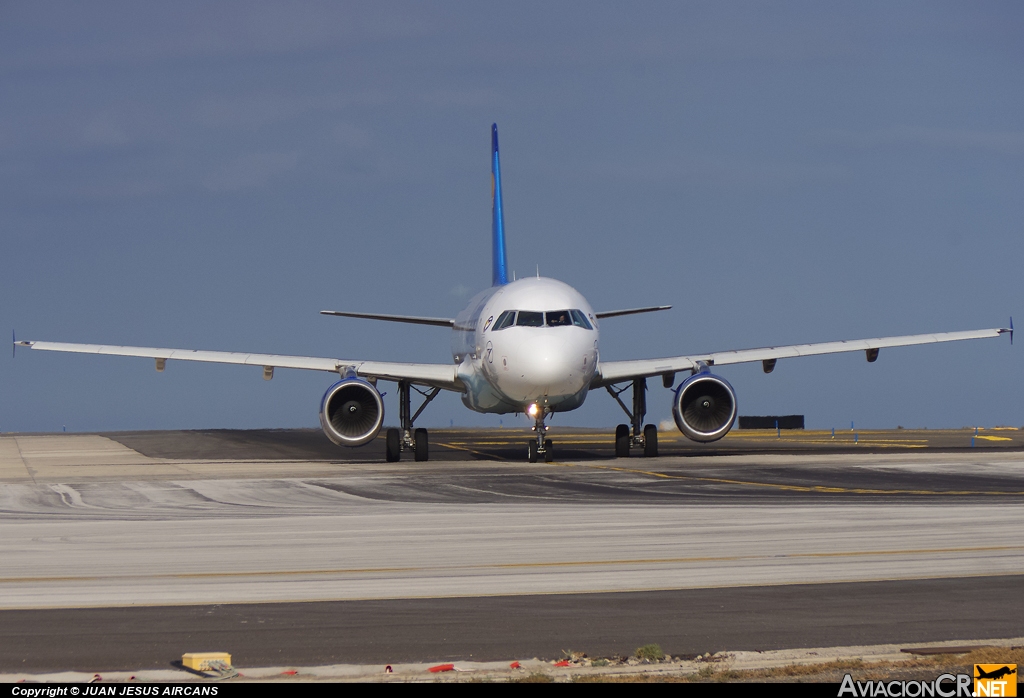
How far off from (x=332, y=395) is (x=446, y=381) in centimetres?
402

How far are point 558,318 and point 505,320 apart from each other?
1338 millimetres

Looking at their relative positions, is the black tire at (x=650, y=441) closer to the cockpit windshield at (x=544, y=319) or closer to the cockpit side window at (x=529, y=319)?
the cockpit windshield at (x=544, y=319)

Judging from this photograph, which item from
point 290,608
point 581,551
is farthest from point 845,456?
point 290,608

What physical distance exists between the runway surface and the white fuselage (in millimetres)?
5910

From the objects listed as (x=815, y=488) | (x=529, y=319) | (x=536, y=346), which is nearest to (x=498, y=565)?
(x=815, y=488)

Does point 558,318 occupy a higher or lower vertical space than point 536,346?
higher

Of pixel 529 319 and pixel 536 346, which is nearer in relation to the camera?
pixel 536 346

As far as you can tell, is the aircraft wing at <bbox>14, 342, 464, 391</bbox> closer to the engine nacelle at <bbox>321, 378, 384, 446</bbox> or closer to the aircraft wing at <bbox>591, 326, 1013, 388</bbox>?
the engine nacelle at <bbox>321, 378, 384, 446</bbox>

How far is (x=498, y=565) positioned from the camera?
1182 cm

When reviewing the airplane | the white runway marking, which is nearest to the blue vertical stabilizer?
the airplane

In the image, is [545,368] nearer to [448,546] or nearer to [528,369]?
[528,369]

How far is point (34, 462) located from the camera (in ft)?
113

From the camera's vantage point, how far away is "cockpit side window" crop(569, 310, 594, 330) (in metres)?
29.8

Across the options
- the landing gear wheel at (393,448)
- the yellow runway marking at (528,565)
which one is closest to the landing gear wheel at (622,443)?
the landing gear wheel at (393,448)
